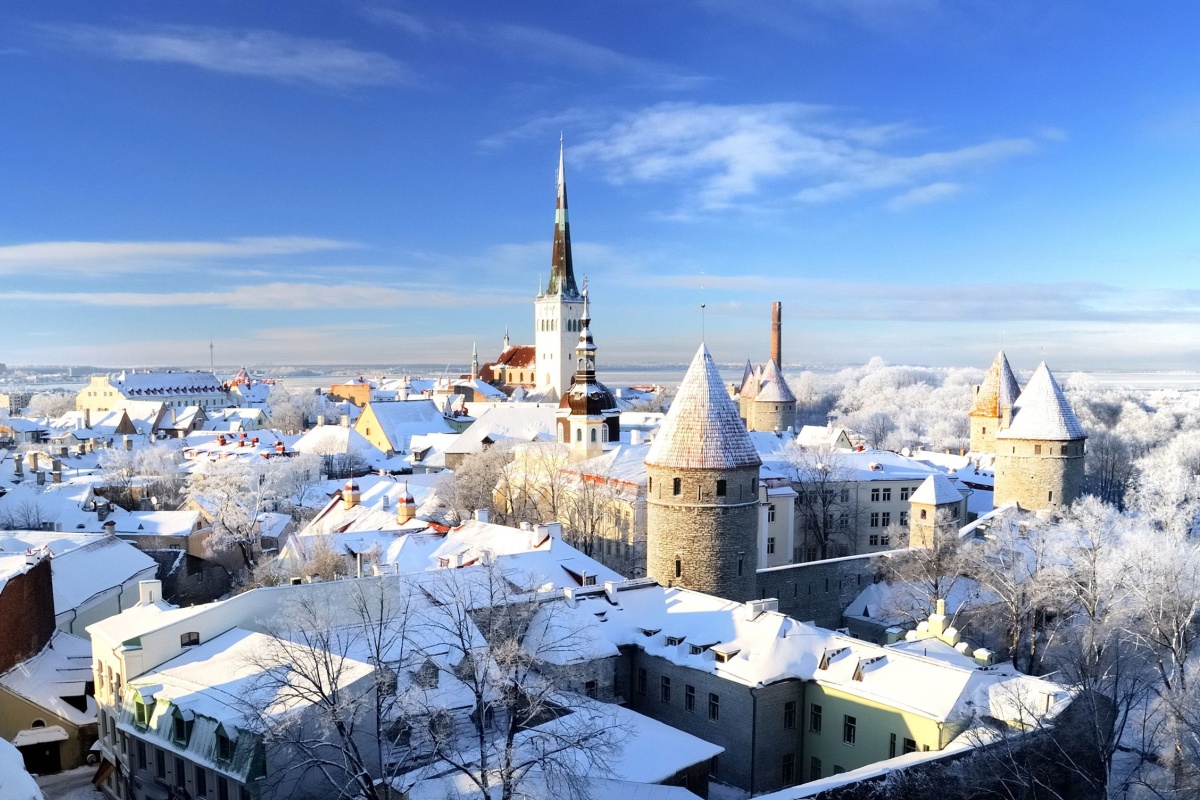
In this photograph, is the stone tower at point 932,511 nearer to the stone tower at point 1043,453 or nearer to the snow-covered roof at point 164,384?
the stone tower at point 1043,453

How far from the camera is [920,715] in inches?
795

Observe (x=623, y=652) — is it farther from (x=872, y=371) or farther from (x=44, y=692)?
(x=872, y=371)

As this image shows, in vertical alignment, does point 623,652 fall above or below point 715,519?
below

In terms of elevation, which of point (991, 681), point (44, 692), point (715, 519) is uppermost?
point (715, 519)

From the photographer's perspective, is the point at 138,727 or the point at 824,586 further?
the point at 824,586

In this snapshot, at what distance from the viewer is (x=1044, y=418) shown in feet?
133

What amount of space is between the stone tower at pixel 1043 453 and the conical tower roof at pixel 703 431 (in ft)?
61.4

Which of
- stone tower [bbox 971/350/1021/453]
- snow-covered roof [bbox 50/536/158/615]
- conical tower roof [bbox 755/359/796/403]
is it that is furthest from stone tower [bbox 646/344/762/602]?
conical tower roof [bbox 755/359/796/403]

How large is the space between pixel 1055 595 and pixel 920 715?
44.7ft

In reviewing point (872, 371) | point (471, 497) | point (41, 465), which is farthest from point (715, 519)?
point (872, 371)

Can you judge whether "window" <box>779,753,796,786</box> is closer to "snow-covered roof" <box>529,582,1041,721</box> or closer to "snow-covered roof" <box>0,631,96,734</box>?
"snow-covered roof" <box>529,582,1041,721</box>

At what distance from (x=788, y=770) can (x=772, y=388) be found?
2056 inches

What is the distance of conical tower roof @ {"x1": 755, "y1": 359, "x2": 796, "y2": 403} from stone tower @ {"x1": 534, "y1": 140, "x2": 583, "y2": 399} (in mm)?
28202

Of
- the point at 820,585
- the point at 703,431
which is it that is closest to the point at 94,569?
the point at 703,431
